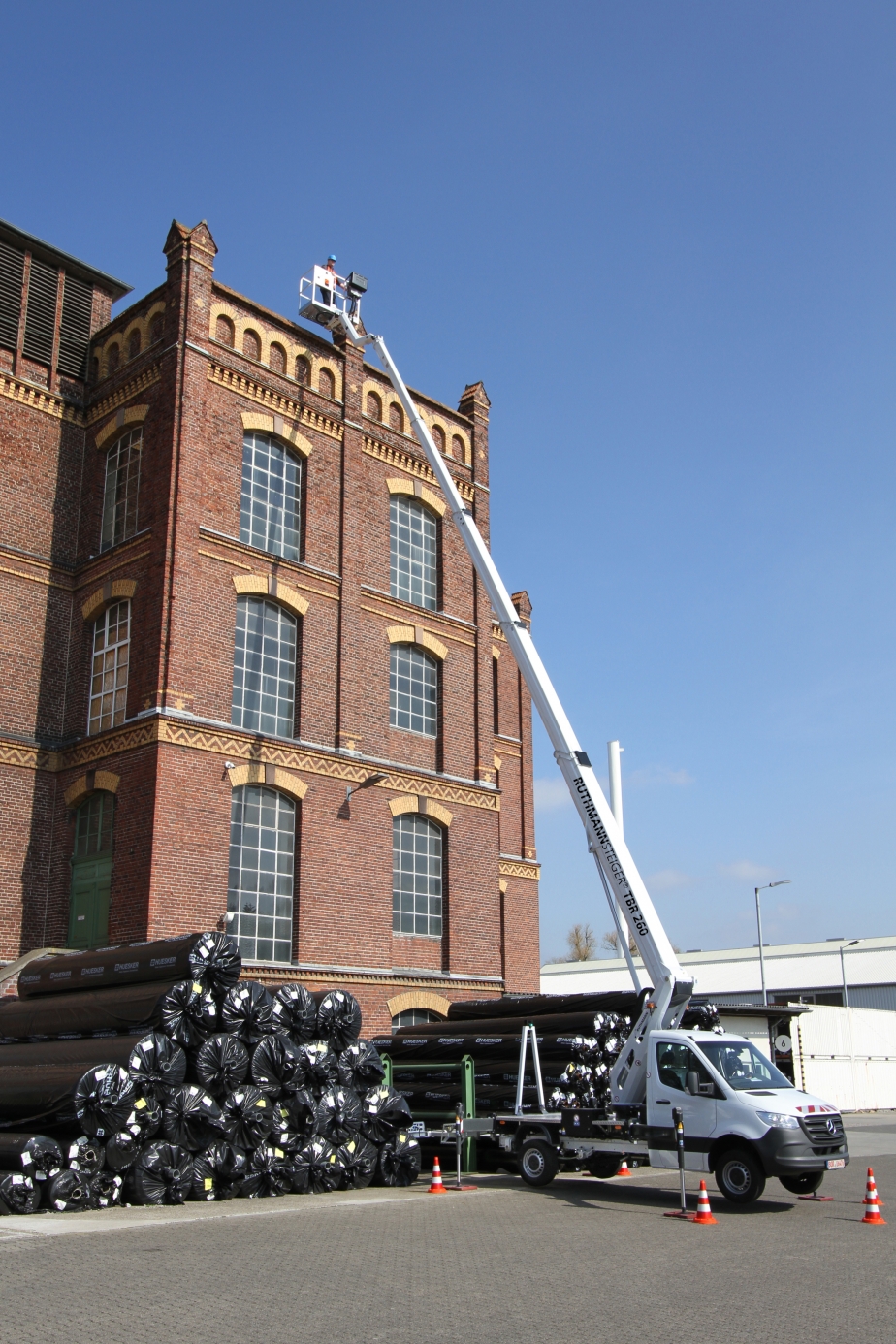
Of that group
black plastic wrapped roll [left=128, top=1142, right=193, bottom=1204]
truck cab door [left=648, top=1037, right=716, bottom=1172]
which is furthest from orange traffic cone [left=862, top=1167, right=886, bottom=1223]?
black plastic wrapped roll [left=128, top=1142, right=193, bottom=1204]

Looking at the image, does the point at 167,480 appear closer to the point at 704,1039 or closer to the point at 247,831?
the point at 247,831

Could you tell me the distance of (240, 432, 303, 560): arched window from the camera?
78.8 ft

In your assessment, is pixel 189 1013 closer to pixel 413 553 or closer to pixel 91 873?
pixel 91 873

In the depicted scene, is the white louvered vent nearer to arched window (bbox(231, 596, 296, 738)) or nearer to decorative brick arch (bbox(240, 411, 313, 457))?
decorative brick arch (bbox(240, 411, 313, 457))

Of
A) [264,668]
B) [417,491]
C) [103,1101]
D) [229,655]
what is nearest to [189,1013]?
[103,1101]

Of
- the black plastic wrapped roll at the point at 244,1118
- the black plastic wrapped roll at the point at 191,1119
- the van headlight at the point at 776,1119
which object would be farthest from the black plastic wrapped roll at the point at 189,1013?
the van headlight at the point at 776,1119

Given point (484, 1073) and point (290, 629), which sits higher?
point (290, 629)

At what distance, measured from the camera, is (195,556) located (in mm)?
22469

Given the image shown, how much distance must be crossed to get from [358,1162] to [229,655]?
33.8 feet

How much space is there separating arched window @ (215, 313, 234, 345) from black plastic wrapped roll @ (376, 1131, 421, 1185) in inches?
629

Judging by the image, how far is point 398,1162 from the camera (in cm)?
1584

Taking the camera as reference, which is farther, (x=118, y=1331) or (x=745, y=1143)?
(x=745, y=1143)

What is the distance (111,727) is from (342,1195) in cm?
1023

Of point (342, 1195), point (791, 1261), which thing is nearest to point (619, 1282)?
point (791, 1261)
